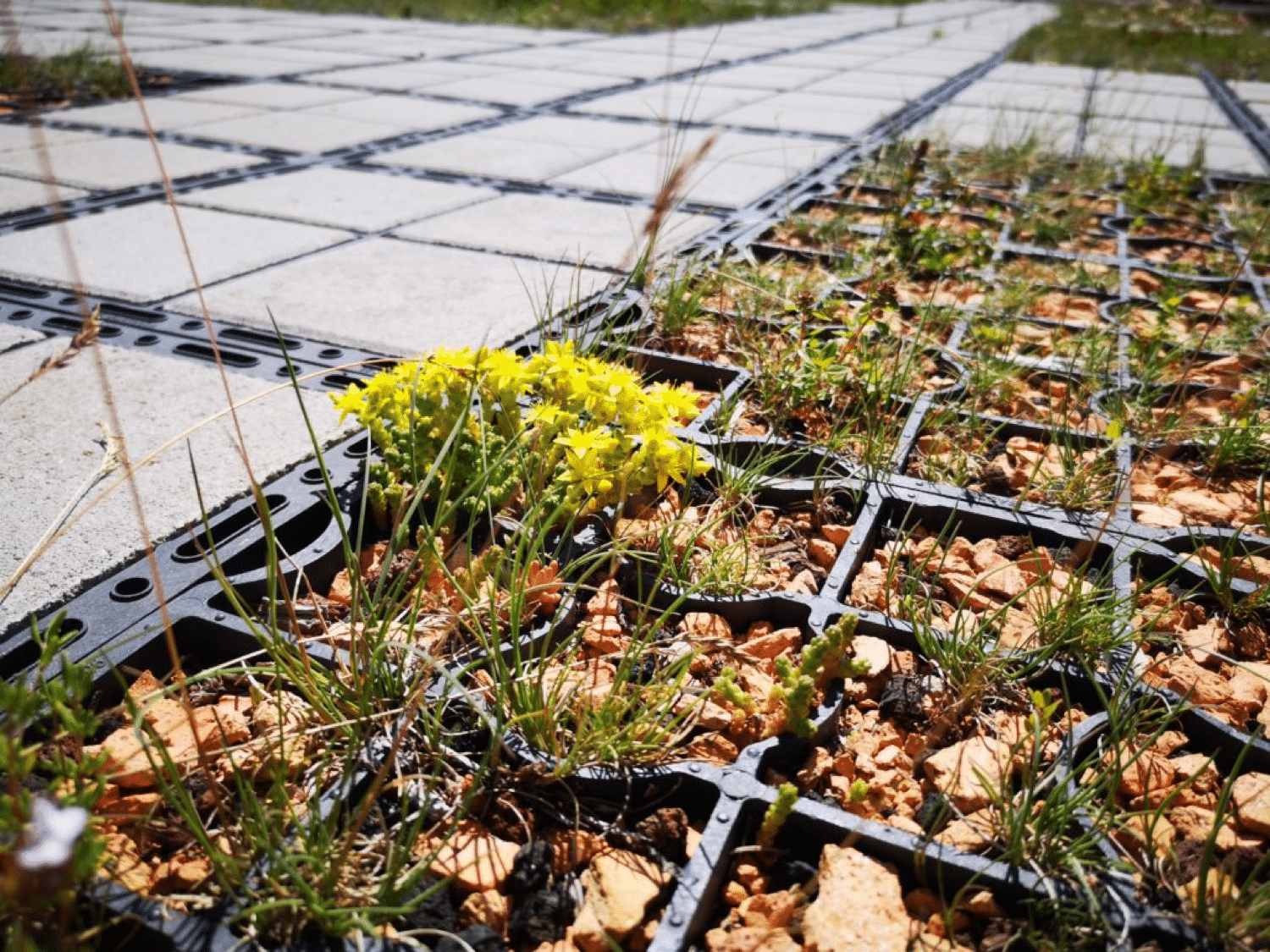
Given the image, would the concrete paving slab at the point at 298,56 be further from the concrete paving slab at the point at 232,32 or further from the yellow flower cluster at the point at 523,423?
the yellow flower cluster at the point at 523,423

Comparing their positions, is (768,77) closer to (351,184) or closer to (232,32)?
(351,184)

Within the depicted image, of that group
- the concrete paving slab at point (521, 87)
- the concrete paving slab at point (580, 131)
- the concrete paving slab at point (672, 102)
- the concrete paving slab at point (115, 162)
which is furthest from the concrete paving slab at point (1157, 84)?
the concrete paving slab at point (115, 162)

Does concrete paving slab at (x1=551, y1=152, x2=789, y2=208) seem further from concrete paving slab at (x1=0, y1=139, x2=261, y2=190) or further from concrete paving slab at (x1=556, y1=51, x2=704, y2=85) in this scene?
concrete paving slab at (x1=556, y1=51, x2=704, y2=85)

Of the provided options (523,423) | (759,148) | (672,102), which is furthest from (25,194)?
(672,102)

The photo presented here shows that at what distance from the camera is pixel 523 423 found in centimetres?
133

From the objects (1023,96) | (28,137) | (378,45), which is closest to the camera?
(28,137)

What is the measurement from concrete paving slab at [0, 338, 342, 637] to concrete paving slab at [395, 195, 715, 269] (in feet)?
3.04

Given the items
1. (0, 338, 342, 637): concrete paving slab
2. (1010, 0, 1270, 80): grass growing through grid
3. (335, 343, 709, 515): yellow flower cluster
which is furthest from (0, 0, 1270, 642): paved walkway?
(1010, 0, 1270, 80): grass growing through grid

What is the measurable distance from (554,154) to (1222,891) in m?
3.26

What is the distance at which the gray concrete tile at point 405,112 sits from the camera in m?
4.03

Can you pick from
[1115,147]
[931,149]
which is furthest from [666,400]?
[1115,147]

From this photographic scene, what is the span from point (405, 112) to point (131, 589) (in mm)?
3466

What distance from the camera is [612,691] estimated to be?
3.43ft

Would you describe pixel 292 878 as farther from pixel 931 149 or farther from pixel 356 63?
pixel 356 63
